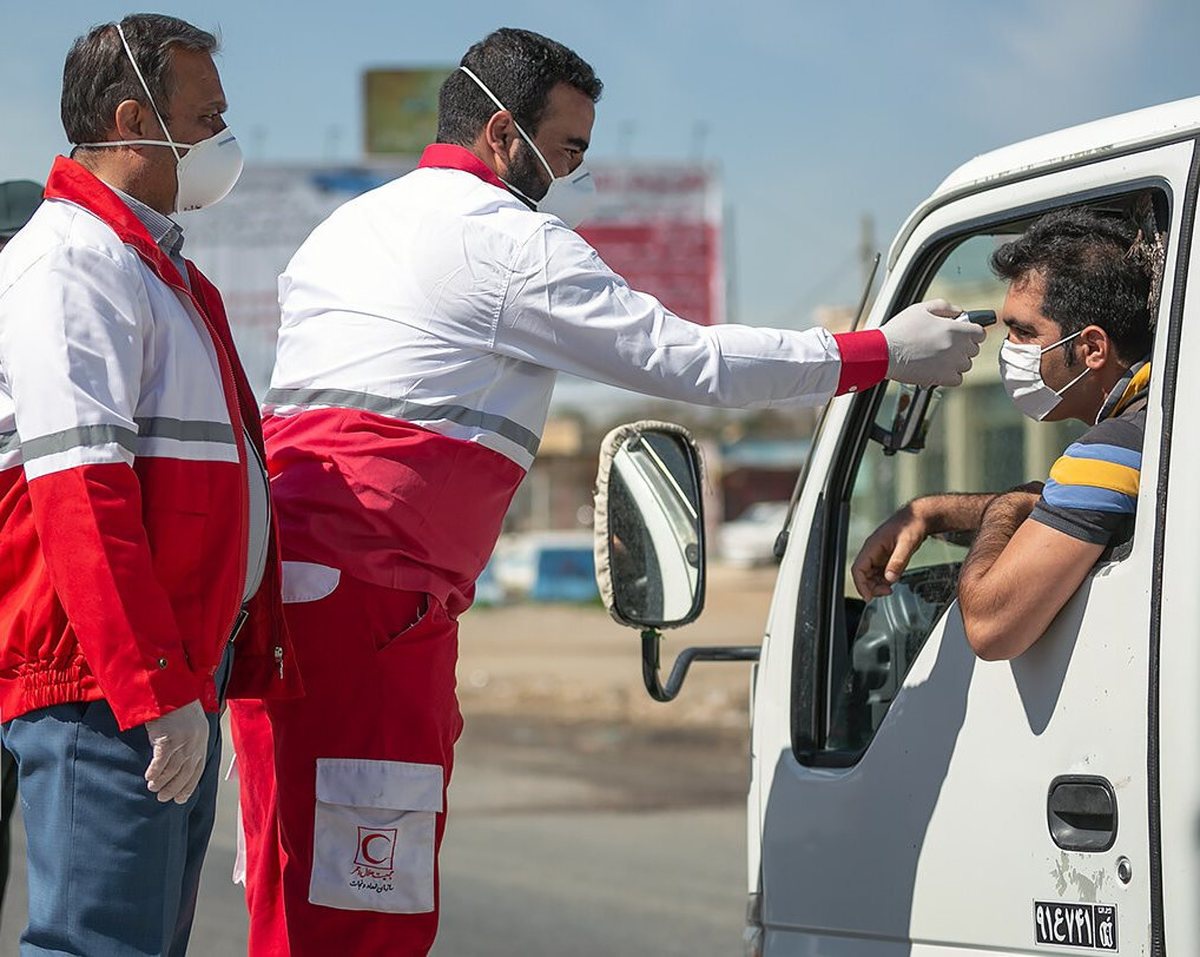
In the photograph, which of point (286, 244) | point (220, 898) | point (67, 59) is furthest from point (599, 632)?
point (67, 59)

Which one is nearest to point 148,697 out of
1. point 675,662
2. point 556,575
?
point 675,662

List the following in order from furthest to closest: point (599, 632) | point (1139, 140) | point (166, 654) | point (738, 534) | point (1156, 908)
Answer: point (738, 534), point (599, 632), point (1139, 140), point (166, 654), point (1156, 908)

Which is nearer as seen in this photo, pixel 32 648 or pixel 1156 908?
pixel 1156 908

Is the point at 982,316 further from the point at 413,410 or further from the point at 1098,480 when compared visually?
the point at 413,410

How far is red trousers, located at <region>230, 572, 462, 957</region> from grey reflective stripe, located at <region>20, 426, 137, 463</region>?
1.77 feet

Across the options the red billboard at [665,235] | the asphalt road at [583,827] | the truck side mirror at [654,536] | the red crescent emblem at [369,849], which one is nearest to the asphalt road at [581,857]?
the asphalt road at [583,827]

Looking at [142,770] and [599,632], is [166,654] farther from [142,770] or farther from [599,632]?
[599,632]

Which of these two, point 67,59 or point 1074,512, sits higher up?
point 67,59

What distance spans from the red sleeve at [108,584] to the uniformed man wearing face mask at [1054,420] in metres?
1.17

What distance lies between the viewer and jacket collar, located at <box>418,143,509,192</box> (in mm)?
3145

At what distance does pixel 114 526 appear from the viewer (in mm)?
2387

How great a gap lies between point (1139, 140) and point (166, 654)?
1594 mm

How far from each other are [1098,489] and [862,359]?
0.57m

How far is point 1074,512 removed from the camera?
8.10ft
